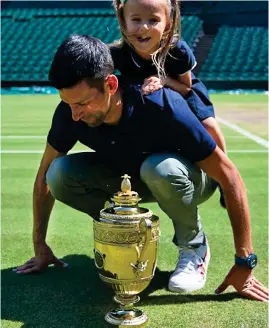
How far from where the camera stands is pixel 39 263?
2.82 metres

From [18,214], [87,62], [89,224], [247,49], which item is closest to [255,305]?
[87,62]

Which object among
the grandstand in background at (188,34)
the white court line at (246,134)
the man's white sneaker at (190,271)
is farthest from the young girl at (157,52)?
the grandstand in background at (188,34)

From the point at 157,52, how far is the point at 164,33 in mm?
85

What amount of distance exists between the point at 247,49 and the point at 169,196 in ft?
65.2

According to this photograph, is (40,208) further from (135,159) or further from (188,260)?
(188,260)

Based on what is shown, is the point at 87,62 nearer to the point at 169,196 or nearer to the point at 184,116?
the point at 184,116

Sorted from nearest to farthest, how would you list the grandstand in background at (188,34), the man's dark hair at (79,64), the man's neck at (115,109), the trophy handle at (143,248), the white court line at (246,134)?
1. the trophy handle at (143,248)
2. the man's dark hair at (79,64)
3. the man's neck at (115,109)
4. the white court line at (246,134)
5. the grandstand in background at (188,34)

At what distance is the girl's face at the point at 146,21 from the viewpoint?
8.39 feet

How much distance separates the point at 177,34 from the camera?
2.78 meters

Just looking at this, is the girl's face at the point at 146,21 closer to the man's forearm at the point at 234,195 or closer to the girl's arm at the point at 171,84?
the girl's arm at the point at 171,84

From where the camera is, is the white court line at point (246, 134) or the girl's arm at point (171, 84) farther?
the white court line at point (246, 134)

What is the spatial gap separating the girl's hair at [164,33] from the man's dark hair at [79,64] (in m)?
0.51

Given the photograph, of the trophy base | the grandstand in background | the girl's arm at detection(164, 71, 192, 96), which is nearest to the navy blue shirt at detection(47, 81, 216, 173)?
the girl's arm at detection(164, 71, 192, 96)

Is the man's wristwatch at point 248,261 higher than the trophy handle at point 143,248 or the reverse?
the reverse
